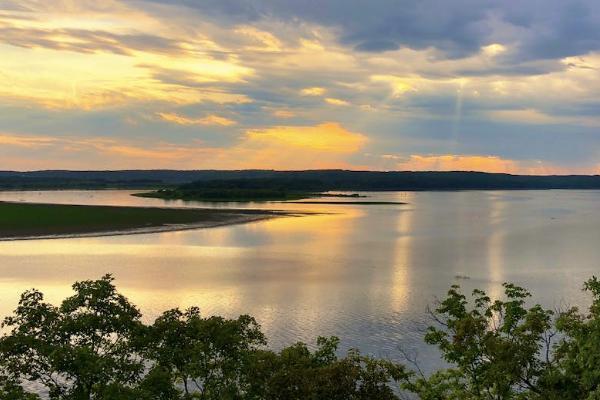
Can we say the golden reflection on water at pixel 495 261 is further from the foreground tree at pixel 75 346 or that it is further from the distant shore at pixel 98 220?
the distant shore at pixel 98 220

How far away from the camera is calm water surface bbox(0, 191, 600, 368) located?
41.3 meters

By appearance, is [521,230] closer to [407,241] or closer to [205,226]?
[407,241]

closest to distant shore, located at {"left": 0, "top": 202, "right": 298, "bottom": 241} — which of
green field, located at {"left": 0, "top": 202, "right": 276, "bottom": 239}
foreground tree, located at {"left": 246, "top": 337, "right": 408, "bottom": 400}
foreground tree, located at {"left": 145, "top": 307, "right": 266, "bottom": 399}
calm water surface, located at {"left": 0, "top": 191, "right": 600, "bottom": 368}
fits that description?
green field, located at {"left": 0, "top": 202, "right": 276, "bottom": 239}

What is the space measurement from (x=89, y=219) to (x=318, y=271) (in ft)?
213

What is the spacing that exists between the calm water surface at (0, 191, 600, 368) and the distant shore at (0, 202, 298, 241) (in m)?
6.77

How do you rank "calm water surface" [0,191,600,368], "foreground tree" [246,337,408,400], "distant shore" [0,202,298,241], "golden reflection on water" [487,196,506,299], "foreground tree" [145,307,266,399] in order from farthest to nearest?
"distant shore" [0,202,298,241], "golden reflection on water" [487,196,506,299], "calm water surface" [0,191,600,368], "foreground tree" [145,307,266,399], "foreground tree" [246,337,408,400]

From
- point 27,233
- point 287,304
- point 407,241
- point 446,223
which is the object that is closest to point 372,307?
point 287,304

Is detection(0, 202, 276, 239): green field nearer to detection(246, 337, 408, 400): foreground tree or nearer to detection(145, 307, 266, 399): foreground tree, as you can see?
detection(145, 307, 266, 399): foreground tree

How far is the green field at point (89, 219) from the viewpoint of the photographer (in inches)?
3880

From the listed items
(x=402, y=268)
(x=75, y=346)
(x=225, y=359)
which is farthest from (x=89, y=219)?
(x=225, y=359)

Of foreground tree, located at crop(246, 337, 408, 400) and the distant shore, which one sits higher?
foreground tree, located at crop(246, 337, 408, 400)

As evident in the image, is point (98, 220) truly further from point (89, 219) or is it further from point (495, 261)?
point (495, 261)

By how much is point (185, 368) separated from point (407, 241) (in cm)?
7653

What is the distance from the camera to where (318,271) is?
2506 inches
